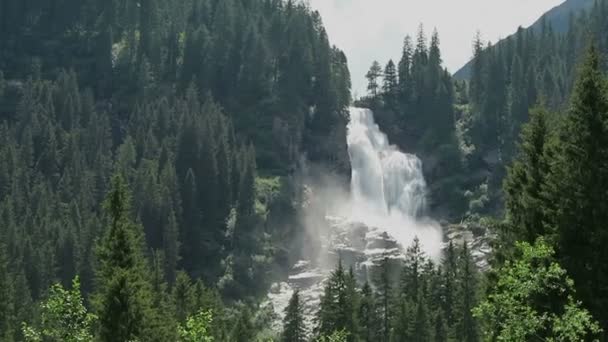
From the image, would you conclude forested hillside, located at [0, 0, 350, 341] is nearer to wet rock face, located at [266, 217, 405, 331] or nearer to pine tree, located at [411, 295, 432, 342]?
wet rock face, located at [266, 217, 405, 331]

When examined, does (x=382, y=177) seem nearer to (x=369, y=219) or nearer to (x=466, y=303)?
(x=369, y=219)

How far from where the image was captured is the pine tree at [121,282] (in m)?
33.9

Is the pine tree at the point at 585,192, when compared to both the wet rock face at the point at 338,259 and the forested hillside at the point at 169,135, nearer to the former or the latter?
the forested hillside at the point at 169,135

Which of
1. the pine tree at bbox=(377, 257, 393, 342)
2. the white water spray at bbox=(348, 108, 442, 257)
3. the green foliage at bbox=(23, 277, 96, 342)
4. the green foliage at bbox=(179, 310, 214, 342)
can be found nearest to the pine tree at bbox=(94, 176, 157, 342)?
the green foliage at bbox=(23, 277, 96, 342)

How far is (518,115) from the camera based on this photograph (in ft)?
471

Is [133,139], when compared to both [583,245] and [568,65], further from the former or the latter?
[583,245]

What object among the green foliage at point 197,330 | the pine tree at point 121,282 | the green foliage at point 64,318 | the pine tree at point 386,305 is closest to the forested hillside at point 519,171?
the pine tree at point 386,305

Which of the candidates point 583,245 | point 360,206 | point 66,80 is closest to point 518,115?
point 360,206

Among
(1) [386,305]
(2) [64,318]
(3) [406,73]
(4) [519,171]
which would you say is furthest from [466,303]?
(3) [406,73]

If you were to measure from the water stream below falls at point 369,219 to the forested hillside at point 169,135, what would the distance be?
4545mm

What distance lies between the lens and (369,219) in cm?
13325

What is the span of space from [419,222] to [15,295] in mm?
72252

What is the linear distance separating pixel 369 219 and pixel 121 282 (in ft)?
330

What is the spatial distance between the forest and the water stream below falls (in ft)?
8.23
